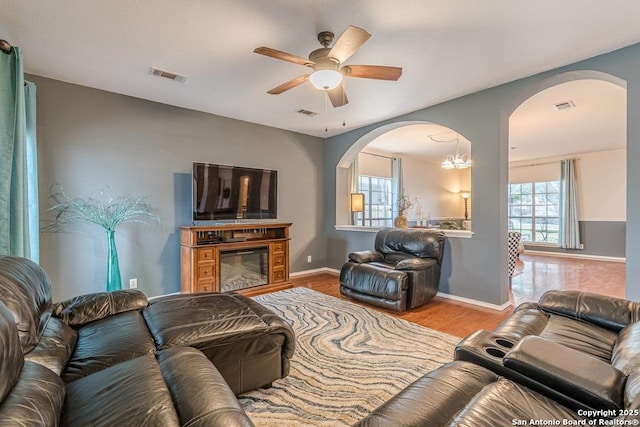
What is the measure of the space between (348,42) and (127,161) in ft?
10.4

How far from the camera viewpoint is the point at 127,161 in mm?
3711

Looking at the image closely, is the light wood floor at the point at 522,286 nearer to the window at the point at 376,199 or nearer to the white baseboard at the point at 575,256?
the white baseboard at the point at 575,256

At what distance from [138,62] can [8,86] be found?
3.29 ft

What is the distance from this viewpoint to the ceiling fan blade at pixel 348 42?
1.92 metres

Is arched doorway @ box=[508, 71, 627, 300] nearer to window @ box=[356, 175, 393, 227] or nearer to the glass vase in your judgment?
window @ box=[356, 175, 393, 227]

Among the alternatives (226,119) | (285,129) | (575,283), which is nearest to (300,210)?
(285,129)

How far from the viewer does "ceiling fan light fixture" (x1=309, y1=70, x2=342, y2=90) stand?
7.64ft

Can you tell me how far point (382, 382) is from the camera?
79.5 inches

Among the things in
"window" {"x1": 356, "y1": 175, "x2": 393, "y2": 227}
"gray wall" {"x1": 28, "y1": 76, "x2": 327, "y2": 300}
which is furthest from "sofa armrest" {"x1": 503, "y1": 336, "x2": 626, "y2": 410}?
"window" {"x1": 356, "y1": 175, "x2": 393, "y2": 227}

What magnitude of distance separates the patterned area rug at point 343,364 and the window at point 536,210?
7310 millimetres

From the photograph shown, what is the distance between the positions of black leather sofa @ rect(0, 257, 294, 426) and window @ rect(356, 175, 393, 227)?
507 cm

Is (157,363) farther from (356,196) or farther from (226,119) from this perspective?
(356,196)

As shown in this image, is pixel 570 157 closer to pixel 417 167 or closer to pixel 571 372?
pixel 417 167

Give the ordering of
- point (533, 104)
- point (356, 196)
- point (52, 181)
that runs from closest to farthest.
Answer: point (52, 181) < point (533, 104) < point (356, 196)
